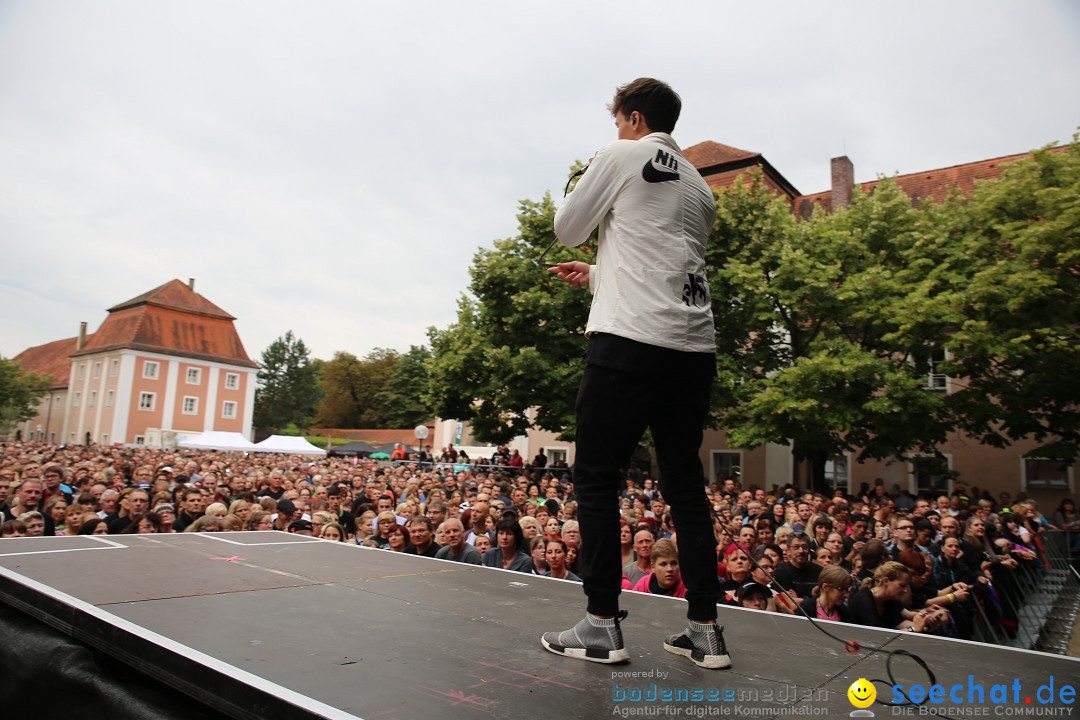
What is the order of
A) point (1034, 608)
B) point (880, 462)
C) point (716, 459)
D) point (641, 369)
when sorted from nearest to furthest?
point (641, 369)
point (1034, 608)
point (880, 462)
point (716, 459)

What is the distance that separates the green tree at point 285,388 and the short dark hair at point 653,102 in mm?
90710

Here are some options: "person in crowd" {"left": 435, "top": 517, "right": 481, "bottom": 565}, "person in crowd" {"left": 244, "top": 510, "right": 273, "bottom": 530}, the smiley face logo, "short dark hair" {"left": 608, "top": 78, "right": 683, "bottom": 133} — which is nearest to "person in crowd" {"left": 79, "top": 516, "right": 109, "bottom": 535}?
"person in crowd" {"left": 244, "top": 510, "right": 273, "bottom": 530}

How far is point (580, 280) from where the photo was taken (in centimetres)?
280

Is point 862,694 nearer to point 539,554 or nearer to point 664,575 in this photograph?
point 664,575

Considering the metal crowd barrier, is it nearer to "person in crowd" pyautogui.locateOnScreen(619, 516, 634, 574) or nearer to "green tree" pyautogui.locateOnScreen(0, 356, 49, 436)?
"person in crowd" pyautogui.locateOnScreen(619, 516, 634, 574)

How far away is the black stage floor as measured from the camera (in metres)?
1.97

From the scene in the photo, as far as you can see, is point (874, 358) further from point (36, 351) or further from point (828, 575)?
point (36, 351)

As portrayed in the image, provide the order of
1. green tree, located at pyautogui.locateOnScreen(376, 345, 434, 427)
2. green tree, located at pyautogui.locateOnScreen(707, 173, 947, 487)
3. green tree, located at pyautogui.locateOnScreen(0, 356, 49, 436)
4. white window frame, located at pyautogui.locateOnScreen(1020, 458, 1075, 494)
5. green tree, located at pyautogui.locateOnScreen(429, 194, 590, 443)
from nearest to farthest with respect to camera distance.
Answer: green tree, located at pyautogui.locateOnScreen(707, 173, 947, 487), green tree, located at pyautogui.locateOnScreen(429, 194, 590, 443), white window frame, located at pyautogui.locateOnScreen(1020, 458, 1075, 494), green tree, located at pyautogui.locateOnScreen(0, 356, 49, 436), green tree, located at pyautogui.locateOnScreen(376, 345, 434, 427)

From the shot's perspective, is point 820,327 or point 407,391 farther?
point 407,391

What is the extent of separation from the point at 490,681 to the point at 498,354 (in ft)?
63.4

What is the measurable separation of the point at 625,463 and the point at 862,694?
3.30 feet

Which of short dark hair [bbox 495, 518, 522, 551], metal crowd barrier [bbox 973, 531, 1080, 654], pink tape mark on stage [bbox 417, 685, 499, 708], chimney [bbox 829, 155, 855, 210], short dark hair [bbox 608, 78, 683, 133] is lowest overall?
metal crowd barrier [bbox 973, 531, 1080, 654]

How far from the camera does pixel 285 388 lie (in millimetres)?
92188

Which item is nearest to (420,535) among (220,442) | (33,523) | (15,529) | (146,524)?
(146,524)
